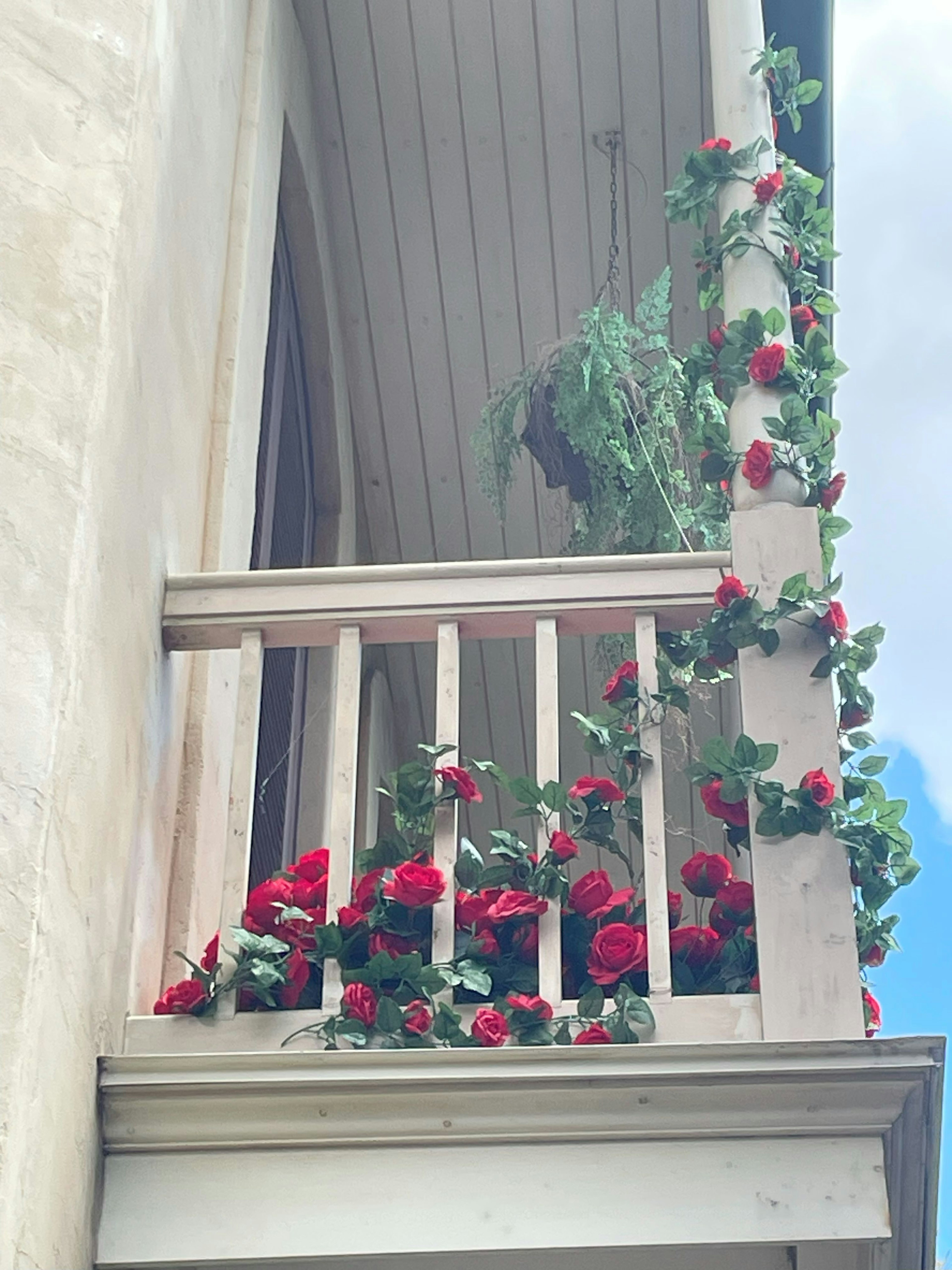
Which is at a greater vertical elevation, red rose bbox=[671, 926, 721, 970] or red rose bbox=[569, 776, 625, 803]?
red rose bbox=[569, 776, 625, 803]

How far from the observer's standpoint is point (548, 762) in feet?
10.6

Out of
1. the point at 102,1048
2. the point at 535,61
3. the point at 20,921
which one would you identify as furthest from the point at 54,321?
the point at 535,61

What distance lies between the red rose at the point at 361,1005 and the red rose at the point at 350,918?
0.45 ft

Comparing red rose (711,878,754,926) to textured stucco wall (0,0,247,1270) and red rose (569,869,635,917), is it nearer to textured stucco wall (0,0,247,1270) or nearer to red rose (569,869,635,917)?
red rose (569,869,635,917)

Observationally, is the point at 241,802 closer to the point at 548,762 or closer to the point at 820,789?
the point at 548,762

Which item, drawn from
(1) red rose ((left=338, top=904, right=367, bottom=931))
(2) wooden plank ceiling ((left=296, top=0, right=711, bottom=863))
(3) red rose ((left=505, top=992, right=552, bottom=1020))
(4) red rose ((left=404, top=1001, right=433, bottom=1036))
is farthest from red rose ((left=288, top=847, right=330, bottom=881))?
(2) wooden plank ceiling ((left=296, top=0, right=711, bottom=863))

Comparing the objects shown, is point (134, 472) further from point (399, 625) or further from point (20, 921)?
point (20, 921)

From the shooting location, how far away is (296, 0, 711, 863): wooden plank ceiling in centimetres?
569

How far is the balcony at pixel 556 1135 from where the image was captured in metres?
2.80

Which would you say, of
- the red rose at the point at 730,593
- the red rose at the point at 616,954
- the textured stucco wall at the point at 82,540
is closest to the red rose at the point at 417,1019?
the red rose at the point at 616,954

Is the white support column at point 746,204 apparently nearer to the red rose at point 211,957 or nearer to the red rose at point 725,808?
the red rose at point 725,808

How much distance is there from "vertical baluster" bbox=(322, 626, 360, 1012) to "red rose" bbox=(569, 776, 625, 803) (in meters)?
0.41

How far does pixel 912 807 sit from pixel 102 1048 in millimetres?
1533

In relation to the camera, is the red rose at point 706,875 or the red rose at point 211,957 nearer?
the red rose at point 211,957
